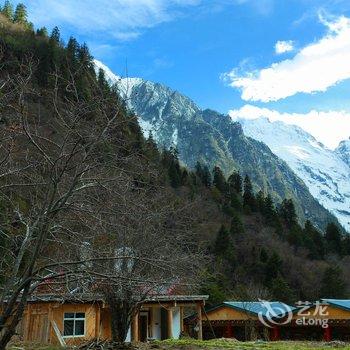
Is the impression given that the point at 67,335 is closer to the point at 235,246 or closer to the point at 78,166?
the point at 78,166

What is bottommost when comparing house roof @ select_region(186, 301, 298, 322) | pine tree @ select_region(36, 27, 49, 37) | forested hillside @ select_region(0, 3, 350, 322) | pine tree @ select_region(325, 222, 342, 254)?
house roof @ select_region(186, 301, 298, 322)

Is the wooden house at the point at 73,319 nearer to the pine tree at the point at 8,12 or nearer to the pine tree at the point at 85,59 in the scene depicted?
the pine tree at the point at 85,59

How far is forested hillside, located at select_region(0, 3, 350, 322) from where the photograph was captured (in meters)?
7.69

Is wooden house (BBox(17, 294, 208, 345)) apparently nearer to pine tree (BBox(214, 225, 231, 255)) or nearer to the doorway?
the doorway

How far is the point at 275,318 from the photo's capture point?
94.4 ft

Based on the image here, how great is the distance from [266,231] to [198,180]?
784 inches

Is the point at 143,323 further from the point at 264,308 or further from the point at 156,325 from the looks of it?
the point at 264,308

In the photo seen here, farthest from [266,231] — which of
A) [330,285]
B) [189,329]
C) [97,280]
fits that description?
[97,280]
